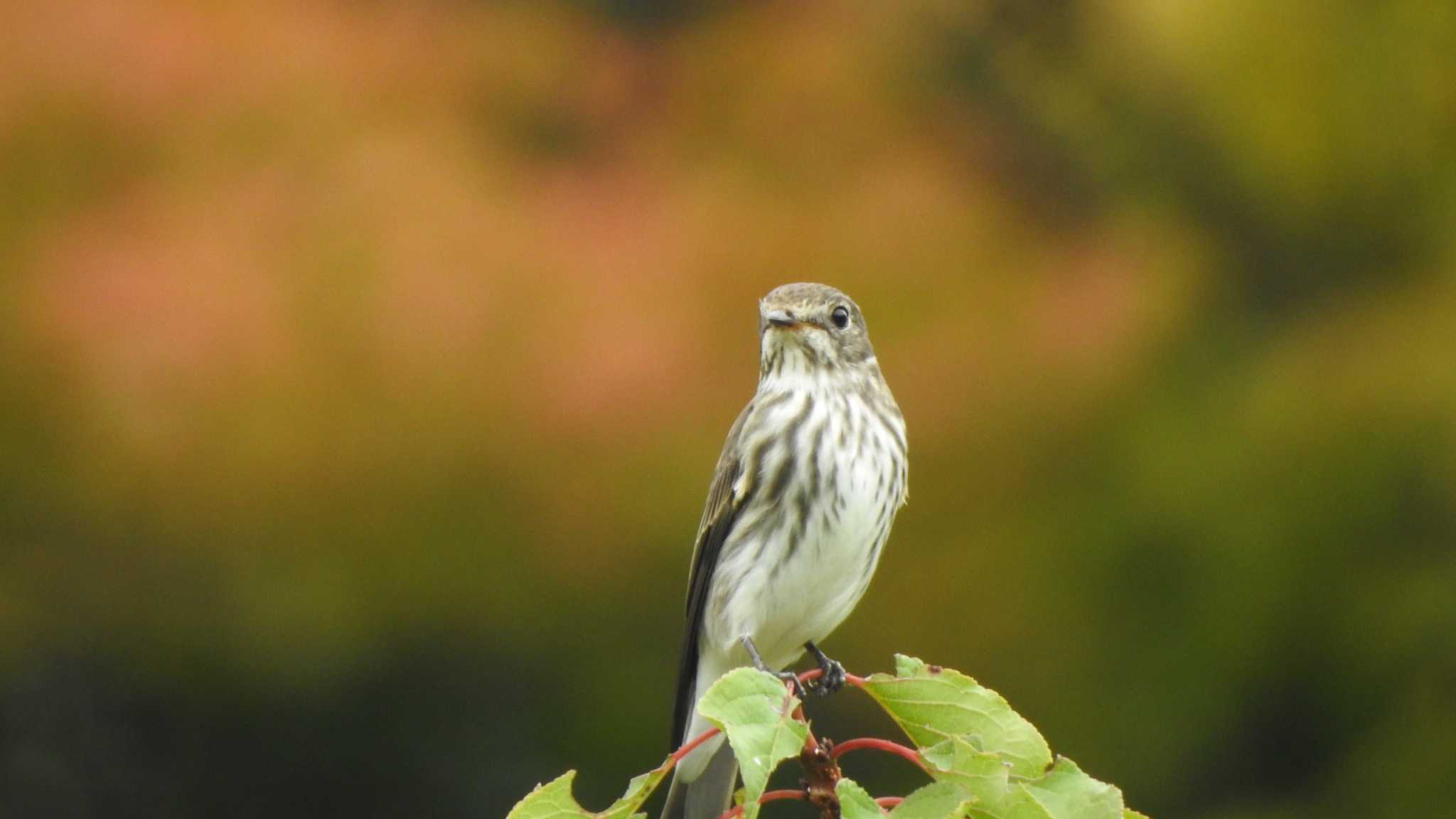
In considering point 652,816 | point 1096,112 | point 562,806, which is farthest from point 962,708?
point 1096,112

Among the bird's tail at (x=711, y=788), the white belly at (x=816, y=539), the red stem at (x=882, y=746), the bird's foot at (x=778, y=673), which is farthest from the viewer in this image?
the bird's tail at (x=711, y=788)

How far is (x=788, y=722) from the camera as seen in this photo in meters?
1.95


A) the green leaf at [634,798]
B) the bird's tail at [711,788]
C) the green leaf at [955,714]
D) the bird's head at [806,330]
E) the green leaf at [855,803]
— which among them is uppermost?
the bird's head at [806,330]

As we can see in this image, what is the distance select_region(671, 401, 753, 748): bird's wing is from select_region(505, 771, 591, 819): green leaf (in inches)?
48.7

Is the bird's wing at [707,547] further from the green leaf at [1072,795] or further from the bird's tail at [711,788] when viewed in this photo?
the green leaf at [1072,795]

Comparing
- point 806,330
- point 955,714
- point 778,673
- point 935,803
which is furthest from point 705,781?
point 935,803

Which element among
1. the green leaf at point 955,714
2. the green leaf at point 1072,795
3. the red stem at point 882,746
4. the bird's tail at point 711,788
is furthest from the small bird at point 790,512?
the green leaf at point 1072,795

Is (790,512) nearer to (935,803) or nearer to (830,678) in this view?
(830,678)

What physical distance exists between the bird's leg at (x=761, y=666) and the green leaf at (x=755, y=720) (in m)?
0.23

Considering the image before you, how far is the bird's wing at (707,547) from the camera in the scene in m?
3.33

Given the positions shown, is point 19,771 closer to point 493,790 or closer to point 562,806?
point 493,790

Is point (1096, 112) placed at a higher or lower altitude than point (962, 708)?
higher

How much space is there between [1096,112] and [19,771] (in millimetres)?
3608

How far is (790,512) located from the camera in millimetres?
3205
